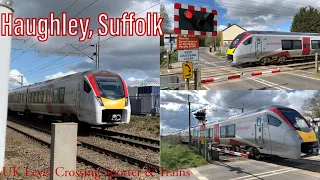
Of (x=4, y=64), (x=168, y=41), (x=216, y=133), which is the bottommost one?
(x=216, y=133)

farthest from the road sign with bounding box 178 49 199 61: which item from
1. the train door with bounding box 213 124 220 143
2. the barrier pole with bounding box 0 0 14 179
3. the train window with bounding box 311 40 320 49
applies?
the train window with bounding box 311 40 320 49

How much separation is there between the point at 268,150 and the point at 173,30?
2.02 meters

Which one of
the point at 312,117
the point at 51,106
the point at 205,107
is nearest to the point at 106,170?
the point at 205,107

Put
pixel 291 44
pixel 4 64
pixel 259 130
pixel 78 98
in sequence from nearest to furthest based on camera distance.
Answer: pixel 259 130
pixel 4 64
pixel 291 44
pixel 78 98

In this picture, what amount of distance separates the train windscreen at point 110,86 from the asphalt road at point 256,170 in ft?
32.9

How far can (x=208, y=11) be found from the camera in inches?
135

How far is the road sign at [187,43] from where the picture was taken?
11.2 ft

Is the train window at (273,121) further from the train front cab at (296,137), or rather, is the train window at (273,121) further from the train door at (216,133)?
the train door at (216,133)

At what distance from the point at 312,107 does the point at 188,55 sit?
4.54 ft

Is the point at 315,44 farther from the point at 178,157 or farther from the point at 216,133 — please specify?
the point at 178,157

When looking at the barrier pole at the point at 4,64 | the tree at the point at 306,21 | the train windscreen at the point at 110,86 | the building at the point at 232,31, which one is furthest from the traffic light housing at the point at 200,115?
the train windscreen at the point at 110,86

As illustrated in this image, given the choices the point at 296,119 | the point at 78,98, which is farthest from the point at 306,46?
the point at 78,98

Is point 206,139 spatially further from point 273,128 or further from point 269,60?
point 269,60

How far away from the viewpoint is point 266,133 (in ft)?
13.6
